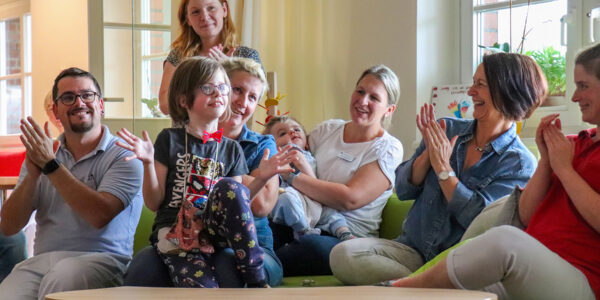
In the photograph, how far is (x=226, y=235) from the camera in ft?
6.81

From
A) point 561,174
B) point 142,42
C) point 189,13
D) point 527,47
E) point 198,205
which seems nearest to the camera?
point 561,174

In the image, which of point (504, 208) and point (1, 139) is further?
point (1, 139)

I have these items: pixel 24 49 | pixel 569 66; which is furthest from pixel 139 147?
pixel 24 49

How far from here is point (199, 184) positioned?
2.25 meters

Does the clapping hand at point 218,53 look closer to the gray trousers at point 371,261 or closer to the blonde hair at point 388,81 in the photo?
the blonde hair at point 388,81

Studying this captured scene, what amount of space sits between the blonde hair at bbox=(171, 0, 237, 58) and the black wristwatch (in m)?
1.00

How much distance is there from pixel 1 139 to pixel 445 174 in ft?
21.8

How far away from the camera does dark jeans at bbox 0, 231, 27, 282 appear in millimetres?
2793

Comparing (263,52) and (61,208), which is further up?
(263,52)

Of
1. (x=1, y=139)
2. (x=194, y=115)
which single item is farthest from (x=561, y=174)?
(x=1, y=139)

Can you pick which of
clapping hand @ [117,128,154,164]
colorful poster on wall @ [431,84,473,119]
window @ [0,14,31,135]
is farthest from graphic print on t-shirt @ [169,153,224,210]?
window @ [0,14,31,135]

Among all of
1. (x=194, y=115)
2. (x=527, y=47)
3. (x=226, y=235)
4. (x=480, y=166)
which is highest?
(x=527, y=47)

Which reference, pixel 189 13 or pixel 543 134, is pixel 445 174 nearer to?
pixel 543 134

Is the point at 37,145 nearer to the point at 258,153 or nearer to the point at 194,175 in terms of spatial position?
the point at 194,175
